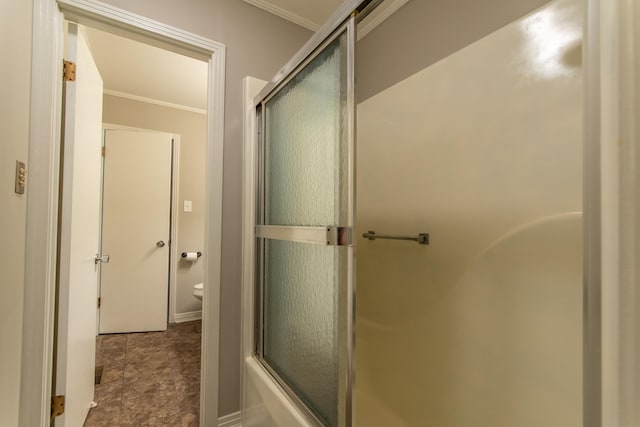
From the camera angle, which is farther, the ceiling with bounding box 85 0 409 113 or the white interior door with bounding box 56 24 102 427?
the ceiling with bounding box 85 0 409 113

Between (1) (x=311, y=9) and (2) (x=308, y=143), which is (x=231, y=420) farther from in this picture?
(1) (x=311, y=9)

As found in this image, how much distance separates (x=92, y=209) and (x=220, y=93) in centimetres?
105

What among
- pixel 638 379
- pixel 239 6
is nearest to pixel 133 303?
pixel 239 6

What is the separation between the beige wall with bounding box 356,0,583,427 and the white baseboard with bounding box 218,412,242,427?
0.72 m

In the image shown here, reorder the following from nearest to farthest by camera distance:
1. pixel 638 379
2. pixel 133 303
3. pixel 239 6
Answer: pixel 638 379
pixel 239 6
pixel 133 303

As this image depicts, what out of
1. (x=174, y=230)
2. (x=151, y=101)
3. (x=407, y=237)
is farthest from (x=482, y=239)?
(x=151, y=101)

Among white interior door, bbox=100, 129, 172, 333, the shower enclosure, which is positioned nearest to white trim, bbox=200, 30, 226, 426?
the shower enclosure

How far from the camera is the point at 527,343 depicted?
40.6 inches

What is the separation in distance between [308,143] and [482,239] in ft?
2.79

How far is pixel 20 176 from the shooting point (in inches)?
40.8

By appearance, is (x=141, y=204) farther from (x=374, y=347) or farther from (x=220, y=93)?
(x=374, y=347)

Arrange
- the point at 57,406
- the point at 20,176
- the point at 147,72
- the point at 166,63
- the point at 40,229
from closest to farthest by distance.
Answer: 1. the point at 20,176
2. the point at 40,229
3. the point at 57,406
4. the point at 166,63
5. the point at 147,72

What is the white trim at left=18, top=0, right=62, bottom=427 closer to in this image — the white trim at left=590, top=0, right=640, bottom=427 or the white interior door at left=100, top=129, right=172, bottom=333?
the white trim at left=590, top=0, right=640, bottom=427

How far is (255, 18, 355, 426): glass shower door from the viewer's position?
0.91 meters
